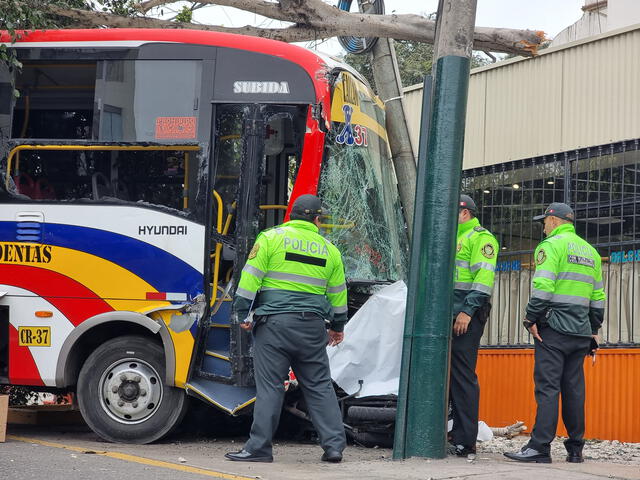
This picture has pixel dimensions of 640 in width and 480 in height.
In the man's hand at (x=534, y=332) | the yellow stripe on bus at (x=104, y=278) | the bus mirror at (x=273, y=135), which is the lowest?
the man's hand at (x=534, y=332)

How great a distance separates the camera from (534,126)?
10922mm

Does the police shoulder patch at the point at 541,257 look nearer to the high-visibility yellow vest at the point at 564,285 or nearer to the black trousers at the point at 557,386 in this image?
the high-visibility yellow vest at the point at 564,285

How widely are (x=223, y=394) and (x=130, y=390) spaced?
0.82 metres

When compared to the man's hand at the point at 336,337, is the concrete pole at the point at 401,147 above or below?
above

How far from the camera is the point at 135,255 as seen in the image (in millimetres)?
8570

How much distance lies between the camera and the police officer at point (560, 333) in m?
7.60

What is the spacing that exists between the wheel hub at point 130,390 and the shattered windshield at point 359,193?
6.01 feet

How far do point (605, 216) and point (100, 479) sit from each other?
5.58 meters

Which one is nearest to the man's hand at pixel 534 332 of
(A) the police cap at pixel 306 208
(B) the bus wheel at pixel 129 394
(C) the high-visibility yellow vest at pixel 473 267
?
(C) the high-visibility yellow vest at pixel 473 267

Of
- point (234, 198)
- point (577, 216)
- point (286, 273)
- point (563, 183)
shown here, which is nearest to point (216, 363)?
point (234, 198)

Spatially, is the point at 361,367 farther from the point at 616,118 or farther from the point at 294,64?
the point at 616,118

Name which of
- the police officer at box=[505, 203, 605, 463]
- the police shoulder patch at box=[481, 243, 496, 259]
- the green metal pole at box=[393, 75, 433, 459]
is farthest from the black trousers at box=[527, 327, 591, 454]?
the green metal pole at box=[393, 75, 433, 459]

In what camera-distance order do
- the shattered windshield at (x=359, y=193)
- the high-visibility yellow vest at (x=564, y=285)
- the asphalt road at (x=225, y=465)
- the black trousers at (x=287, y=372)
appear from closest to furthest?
the asphalt road at (x=225, y=465)
the black trousers at (x=287, y=372)
the high-visibility yellow vest at (x=564, y=285)
the shattered windshield at (x=359, y=193)

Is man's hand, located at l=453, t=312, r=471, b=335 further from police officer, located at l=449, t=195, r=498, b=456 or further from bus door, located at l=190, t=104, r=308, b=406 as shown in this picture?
bus door, located at l=190, t=104, r=308, b=406
